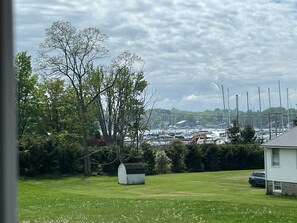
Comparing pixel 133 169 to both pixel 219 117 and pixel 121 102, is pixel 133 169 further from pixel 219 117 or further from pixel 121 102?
pixel 219 117

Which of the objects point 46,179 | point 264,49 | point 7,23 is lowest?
point 46,179

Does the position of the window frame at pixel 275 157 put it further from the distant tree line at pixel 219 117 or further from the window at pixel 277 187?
the distant tree line at pixel 219 117

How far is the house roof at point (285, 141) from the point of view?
10.3 metres

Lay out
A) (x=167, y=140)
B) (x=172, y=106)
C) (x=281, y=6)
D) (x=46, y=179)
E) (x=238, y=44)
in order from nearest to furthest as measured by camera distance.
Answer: (x=281, y=6)
(x=172, y=106)
(x=46, y=179)
(x=238, y=44)
(x=167, y=140)

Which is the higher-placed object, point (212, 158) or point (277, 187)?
point (212, 158)

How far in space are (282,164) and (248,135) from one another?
4.52 metres

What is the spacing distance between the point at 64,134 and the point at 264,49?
493 cm

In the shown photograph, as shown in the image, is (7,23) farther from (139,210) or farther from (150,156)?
(150,156)

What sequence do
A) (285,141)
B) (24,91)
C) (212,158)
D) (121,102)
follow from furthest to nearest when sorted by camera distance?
(212,158) → (121,102) → (285,141) → (24,91)

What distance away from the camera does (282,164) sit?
10.5 m

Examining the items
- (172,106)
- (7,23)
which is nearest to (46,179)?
(172,106)

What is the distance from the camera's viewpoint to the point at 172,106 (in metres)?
9.78

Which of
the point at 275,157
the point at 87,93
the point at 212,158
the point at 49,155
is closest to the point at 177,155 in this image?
the point at 212,158

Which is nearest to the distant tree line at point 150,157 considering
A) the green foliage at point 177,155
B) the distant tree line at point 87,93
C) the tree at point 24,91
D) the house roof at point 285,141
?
the green foliage at point 177,155
